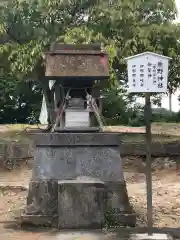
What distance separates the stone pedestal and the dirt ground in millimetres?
407

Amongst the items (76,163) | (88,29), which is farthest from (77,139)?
(88,29)

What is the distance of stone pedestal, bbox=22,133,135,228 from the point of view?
6.75 m

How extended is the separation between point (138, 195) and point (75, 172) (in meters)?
2.70

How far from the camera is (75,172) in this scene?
6.93 m

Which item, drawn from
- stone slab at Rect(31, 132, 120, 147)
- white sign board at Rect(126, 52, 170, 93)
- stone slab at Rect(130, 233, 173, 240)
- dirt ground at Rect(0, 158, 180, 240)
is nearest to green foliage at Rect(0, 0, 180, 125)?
dirt ground at Rect(0, 158, 180, 240)

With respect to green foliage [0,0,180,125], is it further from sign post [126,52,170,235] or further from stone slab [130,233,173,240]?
stone slab [130,233,173,240]

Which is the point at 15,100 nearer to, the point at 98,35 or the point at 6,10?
the point at 6,10

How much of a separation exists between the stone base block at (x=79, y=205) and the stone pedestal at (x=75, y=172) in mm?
107

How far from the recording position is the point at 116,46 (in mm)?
11789

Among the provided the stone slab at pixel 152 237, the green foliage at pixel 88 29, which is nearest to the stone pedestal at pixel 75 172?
the stone slab at pixel 152 237

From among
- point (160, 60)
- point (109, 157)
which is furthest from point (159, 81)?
point (109, 157)

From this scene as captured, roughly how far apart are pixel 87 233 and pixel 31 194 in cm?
114

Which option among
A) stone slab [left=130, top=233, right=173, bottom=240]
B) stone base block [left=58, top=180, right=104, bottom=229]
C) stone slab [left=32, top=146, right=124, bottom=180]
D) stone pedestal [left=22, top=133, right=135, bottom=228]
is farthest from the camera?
stone slab [left=32, top=146, right=124, bottom=180]

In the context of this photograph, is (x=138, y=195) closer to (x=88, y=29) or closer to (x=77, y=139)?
(x=77, y=139)
